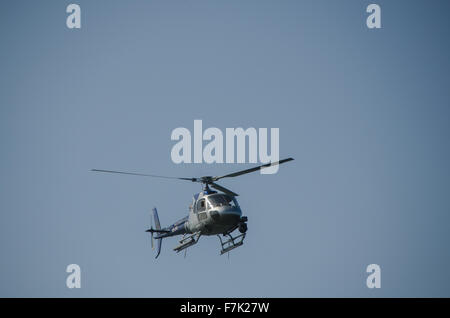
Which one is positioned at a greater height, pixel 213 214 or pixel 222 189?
pixel 222 189

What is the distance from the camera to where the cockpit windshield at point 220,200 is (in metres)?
39.3

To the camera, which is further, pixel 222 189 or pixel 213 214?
pixel 222 189

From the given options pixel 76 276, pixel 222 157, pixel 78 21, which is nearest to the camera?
pixel 222 157

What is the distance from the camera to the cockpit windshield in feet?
129

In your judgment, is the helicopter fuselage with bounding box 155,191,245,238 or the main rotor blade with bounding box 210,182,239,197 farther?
the main rotor blade with bounding box 210,182,239,197

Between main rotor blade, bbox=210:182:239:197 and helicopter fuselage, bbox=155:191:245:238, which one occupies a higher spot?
main rotor blade, bbox=210:182:239:197

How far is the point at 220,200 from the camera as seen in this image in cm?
3944

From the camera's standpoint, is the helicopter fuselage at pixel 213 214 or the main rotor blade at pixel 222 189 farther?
the main rotor blade at pixel 222 189

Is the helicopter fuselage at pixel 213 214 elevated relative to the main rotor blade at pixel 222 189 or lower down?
lower down

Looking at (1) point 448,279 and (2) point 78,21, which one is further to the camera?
(1) point 448,279
